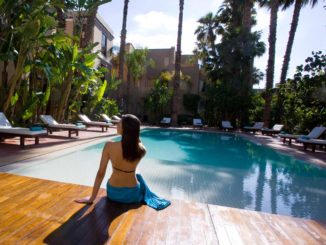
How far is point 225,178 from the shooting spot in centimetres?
652

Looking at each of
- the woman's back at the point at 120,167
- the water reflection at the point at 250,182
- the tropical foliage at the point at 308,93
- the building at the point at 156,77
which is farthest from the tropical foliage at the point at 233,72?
the woman's back at the point at 120,167

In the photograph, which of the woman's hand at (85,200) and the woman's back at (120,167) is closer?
the woman's back at (120,167)

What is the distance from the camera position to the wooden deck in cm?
277

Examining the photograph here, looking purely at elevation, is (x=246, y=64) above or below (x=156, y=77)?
above

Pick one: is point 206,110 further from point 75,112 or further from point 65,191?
point 65,191

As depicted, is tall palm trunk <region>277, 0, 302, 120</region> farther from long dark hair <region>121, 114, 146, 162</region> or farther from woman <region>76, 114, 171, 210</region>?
long dark hair <region>121, 114, 146, 162</region>

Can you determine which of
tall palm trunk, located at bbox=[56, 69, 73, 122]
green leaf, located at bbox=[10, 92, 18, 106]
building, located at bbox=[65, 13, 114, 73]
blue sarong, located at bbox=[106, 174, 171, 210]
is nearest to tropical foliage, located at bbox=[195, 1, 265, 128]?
building, located at bbox=[65, 13, 114, 73]

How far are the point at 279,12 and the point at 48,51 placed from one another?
17.2 meters

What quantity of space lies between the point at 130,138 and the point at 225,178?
12.8 feet

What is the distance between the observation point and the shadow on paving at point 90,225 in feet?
8.76

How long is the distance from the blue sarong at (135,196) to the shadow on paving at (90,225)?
80 millimetres

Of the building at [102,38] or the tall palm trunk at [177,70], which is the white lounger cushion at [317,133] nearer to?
the tall palm trunk at [177,70]

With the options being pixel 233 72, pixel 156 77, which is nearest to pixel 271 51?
pixel 233 72

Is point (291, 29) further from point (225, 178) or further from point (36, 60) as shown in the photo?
point (36, 60)
